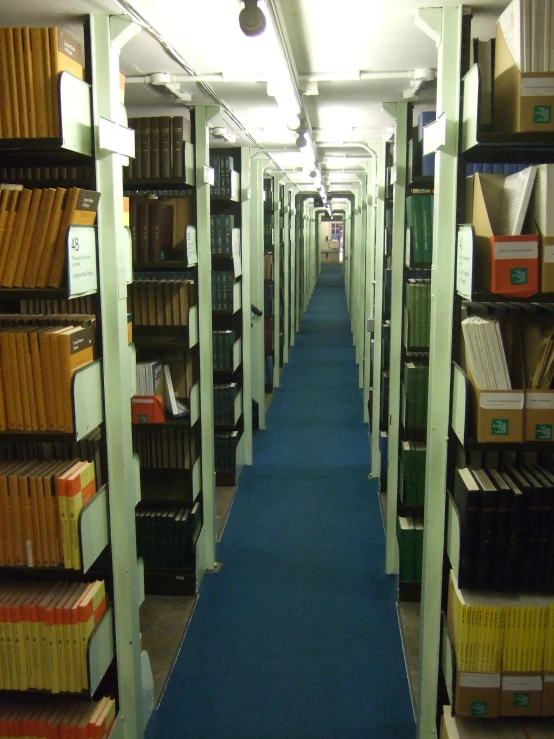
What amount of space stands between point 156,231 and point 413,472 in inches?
73.2

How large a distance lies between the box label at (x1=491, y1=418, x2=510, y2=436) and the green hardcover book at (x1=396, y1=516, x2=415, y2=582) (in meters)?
1.73

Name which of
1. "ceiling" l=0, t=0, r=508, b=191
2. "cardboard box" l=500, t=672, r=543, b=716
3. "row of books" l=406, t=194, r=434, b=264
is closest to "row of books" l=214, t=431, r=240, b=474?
"ceiling" l=0, t=0, r=508, b=191

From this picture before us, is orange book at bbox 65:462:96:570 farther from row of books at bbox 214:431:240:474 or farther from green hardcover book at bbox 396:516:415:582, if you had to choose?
row of books at bbox 214:431:240:474

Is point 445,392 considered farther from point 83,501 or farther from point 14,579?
point 14,579

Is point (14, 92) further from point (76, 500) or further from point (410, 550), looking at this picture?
point (410, 550)

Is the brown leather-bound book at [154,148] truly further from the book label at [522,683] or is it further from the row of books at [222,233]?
the book label at [522,683]

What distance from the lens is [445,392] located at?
91.4 inches

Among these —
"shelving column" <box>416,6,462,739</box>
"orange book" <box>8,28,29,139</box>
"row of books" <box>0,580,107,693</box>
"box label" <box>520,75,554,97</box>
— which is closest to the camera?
"box label" <box>520,75,554,97</box>

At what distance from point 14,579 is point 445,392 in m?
1.65

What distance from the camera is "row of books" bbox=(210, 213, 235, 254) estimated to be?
4.96 m

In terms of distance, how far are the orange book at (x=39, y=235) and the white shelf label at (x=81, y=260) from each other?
0.10 metres

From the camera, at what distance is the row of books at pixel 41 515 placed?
7.36 ft

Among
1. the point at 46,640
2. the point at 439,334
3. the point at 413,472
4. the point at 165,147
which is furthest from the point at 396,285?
the point at 46,640

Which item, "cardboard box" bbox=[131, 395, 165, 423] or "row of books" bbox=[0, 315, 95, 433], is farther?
"cardboard box" bbox=[131, 395, 165, 423]
